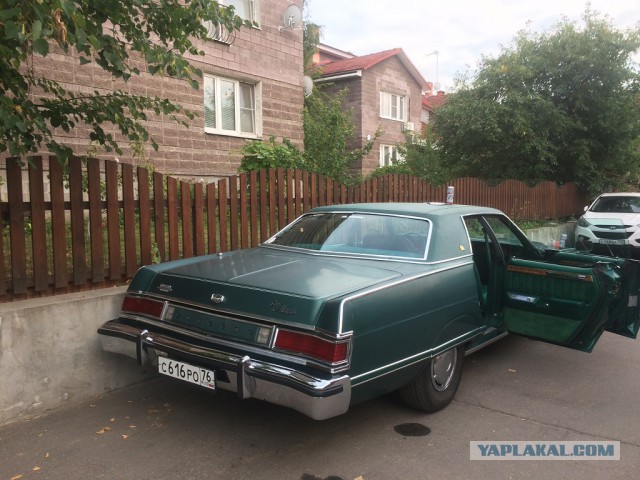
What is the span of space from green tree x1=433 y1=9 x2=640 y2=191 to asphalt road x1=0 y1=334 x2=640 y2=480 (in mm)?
10690

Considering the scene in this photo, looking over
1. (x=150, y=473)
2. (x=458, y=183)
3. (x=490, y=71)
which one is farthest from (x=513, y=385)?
(x=490, y=71)

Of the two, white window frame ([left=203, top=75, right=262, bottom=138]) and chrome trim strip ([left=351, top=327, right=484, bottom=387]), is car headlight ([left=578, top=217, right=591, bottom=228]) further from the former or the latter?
chrome trim strip ([left=351, top=327, right=484, bottom=387])

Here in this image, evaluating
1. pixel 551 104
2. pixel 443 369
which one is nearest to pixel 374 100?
pixel 551 104

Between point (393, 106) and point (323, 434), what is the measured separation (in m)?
21.6

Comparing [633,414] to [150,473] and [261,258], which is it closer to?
[261,258]

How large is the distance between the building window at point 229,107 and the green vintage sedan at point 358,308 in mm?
7454

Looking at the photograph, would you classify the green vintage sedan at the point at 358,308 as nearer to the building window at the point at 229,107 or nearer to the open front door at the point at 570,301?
the open front door at the point at 570,301

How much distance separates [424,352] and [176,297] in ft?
5.54

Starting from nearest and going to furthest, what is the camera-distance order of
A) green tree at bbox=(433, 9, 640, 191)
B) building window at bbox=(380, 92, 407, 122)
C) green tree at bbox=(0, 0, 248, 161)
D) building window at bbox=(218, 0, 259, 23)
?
green tree at bbox=(0, 0, 248, 161) < building window at bbox=(218, 0, 259, 23) < green tree at bbox=(433, 9, 640, 191) < building window at bbox=(380, 92, 407, 122)

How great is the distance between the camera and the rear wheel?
3.70 m

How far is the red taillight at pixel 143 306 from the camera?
12.0 feet

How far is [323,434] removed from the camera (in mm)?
3539

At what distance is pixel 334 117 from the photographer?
10.6 meters

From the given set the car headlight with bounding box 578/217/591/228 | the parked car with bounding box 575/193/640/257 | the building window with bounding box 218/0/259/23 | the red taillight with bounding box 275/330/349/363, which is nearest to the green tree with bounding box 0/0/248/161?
the red taillight with bounding box 275/330/349/363
